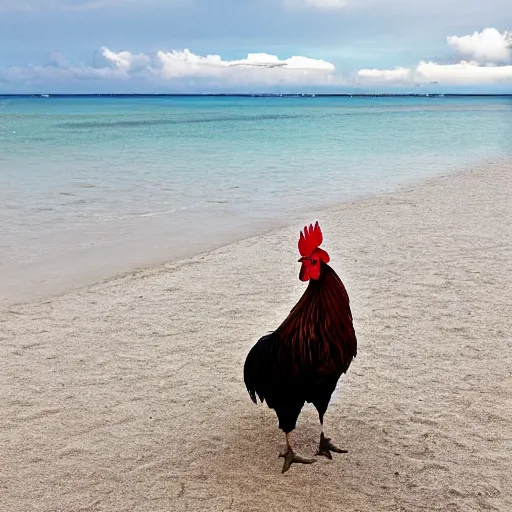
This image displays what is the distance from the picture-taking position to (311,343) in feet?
11.0

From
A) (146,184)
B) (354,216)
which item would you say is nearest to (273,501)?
(354,216)

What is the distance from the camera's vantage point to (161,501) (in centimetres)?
334

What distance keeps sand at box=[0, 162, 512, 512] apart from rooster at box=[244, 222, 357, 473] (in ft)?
1.86

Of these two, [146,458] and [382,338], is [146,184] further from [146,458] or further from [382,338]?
[146,458]

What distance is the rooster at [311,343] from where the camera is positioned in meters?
3.30

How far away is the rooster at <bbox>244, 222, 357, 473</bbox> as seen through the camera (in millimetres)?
3303

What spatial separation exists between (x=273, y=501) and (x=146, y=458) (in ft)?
2.77

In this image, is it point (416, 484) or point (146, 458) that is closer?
point (416, 484)

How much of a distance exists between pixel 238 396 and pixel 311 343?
4.42 ft

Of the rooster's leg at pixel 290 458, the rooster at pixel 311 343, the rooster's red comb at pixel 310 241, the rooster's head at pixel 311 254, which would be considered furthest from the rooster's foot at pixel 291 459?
the rooster's red comb at pixel 310 241

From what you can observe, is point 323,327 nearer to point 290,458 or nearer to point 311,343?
point 311,343

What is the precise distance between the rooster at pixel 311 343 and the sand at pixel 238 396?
57 centimetres

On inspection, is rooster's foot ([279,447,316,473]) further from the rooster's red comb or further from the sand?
the rooster's red comb

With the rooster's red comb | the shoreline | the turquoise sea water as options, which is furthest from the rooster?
the turquoise sea water
